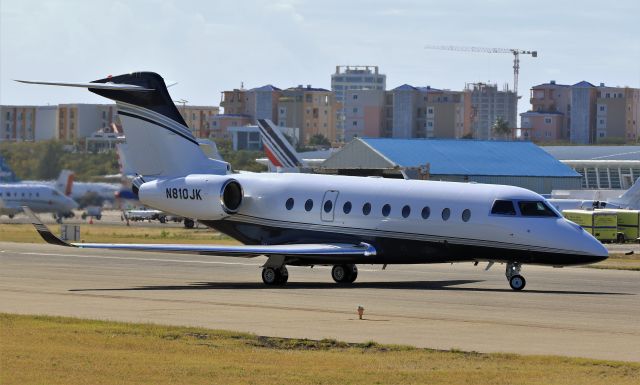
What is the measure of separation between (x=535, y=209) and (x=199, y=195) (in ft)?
32.7

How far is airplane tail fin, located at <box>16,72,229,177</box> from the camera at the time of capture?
38.6 m

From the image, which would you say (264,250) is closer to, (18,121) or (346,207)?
(346,207)

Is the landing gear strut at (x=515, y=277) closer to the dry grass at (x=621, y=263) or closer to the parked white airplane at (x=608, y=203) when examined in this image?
the dry grass at (x=621, y=263)

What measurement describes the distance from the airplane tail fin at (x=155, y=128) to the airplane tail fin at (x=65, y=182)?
27.0 metres

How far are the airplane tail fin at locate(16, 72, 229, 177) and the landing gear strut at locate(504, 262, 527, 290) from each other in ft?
32.2

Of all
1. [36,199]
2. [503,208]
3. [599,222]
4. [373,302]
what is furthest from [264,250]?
[36,199]

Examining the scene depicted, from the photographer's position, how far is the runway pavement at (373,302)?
23000 mm

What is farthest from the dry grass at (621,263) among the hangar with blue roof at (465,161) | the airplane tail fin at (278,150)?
the airplane tail fin at (278,150)

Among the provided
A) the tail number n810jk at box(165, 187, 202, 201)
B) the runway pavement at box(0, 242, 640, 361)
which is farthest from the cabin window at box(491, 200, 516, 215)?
the tail number n810jk at box(165, 187, 202, 201)

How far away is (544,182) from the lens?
9481 cm

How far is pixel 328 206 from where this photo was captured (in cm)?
3631

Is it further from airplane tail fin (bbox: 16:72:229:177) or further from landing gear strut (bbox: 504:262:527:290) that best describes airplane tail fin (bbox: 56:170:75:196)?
landing gear strut (bbox: 504:262:527:290)

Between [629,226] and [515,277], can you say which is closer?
[515,277]

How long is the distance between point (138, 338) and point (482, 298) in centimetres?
1172
